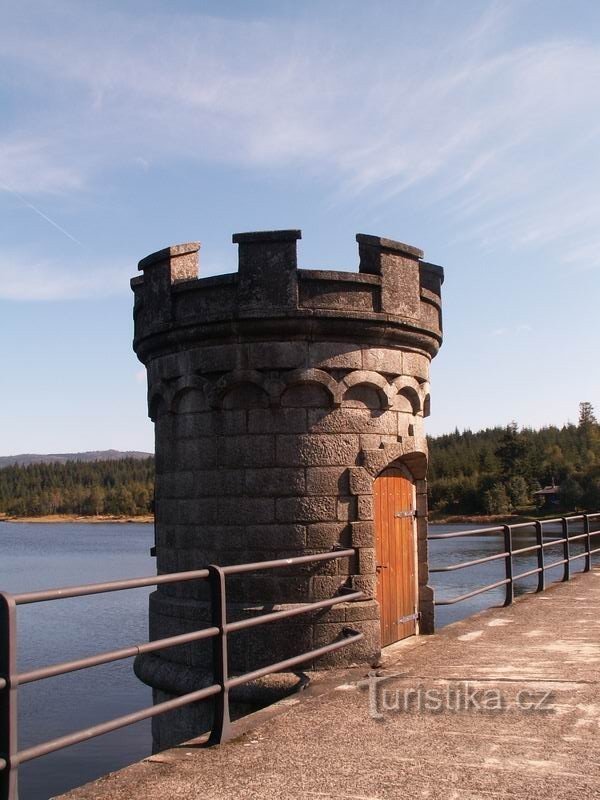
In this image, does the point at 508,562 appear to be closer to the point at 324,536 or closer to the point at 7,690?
the point at 324,536

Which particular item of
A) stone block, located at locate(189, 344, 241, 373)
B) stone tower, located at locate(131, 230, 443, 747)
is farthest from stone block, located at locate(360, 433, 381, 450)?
stone block, located at locate(189, 344, 241, 373)

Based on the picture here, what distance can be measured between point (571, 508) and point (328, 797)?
304 feet

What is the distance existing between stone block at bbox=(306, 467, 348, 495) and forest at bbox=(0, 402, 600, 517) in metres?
77.4

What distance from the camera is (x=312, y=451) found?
24.3 feet

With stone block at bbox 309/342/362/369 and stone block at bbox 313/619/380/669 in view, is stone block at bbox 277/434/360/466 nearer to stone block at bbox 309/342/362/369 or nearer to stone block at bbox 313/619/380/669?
stone block at bbox 309/342/362/369

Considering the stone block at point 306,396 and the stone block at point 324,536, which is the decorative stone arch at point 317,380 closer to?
the stone block at point 306,396

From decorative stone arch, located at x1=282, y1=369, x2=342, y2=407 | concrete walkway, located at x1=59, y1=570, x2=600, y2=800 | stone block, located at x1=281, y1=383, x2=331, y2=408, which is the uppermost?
decorative stone arch, located at x1=282, y1=369, x2=342, y2=407

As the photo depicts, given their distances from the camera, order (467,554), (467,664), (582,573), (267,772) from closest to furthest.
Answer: (267,772) → (467,664) → (582,573) → (467,554)

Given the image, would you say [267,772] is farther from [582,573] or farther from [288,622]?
[582,573]

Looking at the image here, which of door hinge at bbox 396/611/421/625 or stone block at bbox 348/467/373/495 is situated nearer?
stone block at bbox 348/467/373/495

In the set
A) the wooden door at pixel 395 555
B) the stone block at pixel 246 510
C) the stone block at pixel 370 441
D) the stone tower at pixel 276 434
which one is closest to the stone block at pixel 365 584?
the stone tower at pixel 276 434

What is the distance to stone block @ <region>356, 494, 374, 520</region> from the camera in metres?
7.46

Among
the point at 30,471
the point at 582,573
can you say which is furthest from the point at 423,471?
the point at 30,471

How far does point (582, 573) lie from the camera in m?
14.2
